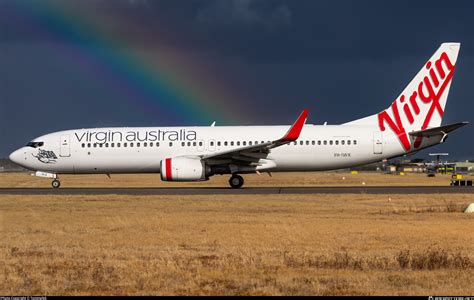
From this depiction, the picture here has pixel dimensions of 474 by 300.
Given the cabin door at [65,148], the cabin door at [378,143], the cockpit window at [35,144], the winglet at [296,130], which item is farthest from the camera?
the cockpit window at [35,144]

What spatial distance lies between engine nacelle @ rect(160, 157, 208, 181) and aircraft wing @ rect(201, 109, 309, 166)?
91 cm

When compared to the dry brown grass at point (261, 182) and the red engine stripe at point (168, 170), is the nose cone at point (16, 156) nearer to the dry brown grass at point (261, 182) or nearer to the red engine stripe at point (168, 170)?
the dry brown grass at point (261, 182)

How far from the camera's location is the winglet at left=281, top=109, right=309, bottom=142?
3488 centimetres

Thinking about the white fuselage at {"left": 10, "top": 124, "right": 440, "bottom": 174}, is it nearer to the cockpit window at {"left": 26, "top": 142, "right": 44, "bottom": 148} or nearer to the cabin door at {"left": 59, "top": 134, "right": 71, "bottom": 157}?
the cabin door at {"left": 59, "top": 134, "right": 71, "bottom": 157}

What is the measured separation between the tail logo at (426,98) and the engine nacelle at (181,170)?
10.5 metres

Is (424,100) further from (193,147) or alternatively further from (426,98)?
(193,147)

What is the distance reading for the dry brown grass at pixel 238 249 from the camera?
431 inches

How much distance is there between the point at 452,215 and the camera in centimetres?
2184

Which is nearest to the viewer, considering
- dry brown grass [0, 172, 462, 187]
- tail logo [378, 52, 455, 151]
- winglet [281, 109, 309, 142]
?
winglet [281, 109, 309, 142]

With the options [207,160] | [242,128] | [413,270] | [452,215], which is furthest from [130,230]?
[242,128]

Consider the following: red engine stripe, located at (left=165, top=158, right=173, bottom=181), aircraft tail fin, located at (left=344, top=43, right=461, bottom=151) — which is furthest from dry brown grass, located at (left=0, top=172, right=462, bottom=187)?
aircraft tail fin, located at (left=344, top=43, right=461, bottom=151)

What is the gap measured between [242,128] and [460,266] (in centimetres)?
2718

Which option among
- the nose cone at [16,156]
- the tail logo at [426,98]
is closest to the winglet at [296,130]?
the tail logo at [426,98]

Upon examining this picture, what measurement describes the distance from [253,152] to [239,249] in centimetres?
2177
